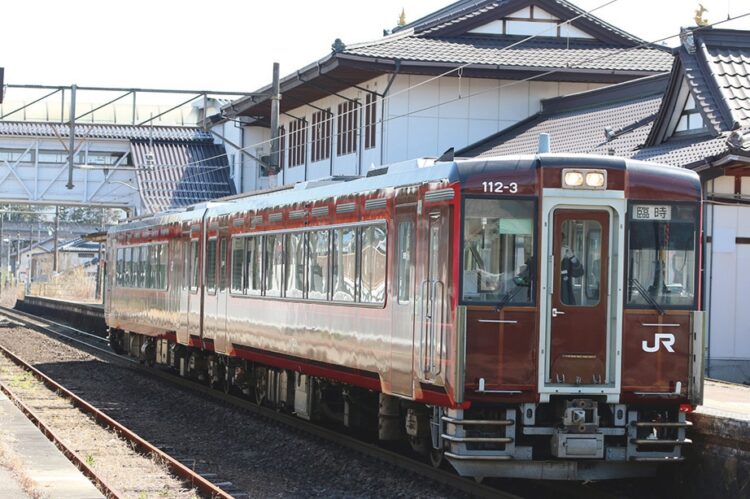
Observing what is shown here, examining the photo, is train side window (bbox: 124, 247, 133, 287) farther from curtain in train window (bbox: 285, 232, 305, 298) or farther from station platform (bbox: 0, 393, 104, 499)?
curtain in train window (bbox: 285, 232, 305, 298)

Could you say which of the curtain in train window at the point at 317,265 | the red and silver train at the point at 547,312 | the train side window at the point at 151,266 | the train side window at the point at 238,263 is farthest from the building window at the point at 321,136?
the red and silver train at the point at 547,312

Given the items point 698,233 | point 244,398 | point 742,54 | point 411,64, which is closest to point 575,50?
point 411,64

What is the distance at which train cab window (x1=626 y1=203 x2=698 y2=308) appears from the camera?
11.4 metres

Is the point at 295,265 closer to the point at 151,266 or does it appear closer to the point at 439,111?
the point at 151,266

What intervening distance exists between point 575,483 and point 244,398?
9.25 m

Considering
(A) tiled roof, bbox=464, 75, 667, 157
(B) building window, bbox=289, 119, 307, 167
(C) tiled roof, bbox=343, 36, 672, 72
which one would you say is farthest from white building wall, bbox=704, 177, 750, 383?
(B) building window, bbox=289, 119, 307, 167

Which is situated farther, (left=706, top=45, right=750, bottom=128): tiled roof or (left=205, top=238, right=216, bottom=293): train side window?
(left=706, top=45, right=750, bottom=128): tiled roof

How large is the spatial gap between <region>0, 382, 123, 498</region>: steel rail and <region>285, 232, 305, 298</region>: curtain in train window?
311cm

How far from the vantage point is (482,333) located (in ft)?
36.3

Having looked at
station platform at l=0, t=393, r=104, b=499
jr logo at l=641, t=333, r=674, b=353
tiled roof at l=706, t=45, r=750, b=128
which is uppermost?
tiled roof at l=706, t=45, r=750, b=128

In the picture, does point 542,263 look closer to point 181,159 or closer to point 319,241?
point 319,241

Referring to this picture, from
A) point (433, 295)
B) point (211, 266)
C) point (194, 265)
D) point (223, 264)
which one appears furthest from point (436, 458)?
point (194, 265)

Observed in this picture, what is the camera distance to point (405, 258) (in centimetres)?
1238

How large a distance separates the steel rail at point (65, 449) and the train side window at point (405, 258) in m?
3.03
